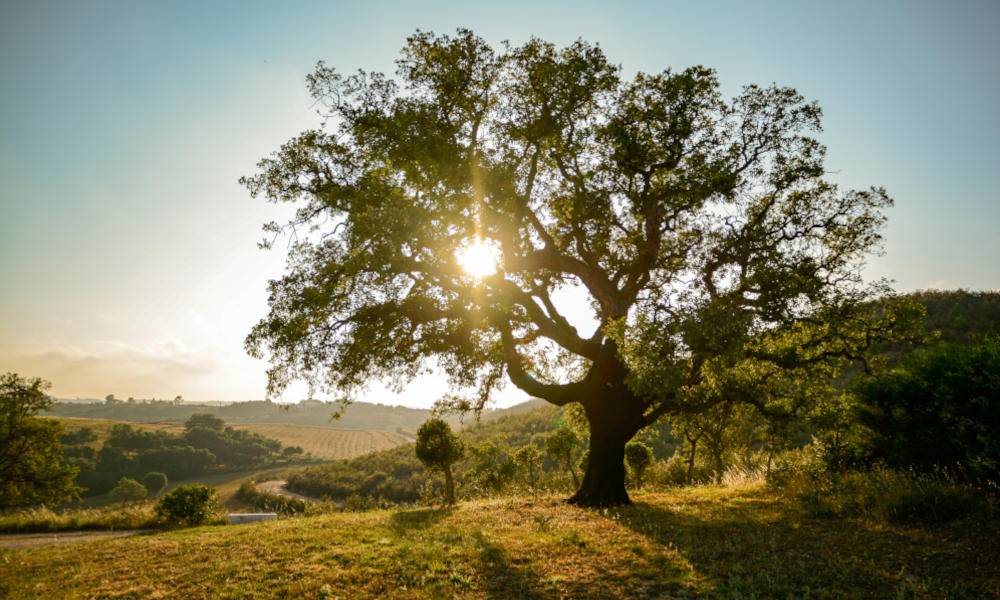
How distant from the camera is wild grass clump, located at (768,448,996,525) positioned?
7934 mm

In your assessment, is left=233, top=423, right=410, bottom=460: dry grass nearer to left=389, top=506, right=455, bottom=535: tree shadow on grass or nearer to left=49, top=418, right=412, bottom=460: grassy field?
left=49, top=418, right=412, bottom=460: grassy field

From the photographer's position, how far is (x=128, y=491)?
51.5 m

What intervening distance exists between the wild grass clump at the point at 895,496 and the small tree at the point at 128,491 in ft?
208

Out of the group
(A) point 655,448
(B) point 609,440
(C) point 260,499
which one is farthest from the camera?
(A) point 655,448

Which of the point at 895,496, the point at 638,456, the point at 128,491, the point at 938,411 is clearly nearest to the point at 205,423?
the point at 128,491

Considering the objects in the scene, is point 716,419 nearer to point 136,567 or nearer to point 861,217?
point 861,217

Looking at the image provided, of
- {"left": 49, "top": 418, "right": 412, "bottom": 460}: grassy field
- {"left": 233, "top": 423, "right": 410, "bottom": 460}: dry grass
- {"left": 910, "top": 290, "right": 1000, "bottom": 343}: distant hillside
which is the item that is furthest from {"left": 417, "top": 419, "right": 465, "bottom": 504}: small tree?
{"left": 233, "top": 423, "right": 410, "bottom": 460}: dry grass

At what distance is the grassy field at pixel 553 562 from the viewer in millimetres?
5809

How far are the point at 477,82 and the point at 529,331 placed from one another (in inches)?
356

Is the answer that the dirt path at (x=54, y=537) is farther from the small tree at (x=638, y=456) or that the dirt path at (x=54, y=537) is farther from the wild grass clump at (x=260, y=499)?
the wild grass clump at (x=260, y=499)

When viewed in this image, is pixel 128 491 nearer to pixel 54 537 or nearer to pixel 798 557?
pixel 54 537

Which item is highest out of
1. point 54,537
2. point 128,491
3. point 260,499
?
point 54,537

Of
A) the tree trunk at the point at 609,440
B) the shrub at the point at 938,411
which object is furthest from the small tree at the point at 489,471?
the shrub at the point at 938,411

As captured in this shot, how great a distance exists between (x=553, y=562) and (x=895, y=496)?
23.8 ft
